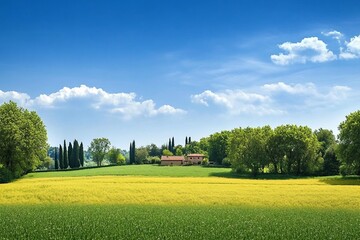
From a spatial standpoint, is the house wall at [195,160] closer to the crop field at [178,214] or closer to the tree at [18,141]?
the tree at [18,141]

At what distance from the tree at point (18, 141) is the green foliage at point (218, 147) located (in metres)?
101

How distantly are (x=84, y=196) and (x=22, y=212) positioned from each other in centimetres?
1217

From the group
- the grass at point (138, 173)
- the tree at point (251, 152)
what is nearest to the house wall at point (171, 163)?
the grass at point (138, 173)

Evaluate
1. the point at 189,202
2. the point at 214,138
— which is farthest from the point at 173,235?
the point at 214,138

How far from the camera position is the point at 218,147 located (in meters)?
171

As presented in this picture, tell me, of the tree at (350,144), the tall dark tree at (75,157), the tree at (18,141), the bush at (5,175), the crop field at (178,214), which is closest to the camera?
the crop field at (178,214)

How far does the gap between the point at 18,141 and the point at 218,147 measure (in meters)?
111

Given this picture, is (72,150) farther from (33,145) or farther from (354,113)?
(354,113)

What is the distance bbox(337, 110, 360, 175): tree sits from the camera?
74.4 metres

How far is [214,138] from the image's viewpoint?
174 m

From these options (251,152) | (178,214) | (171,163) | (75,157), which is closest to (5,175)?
(178,214)

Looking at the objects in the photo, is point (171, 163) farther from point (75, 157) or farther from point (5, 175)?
point (5, 175)

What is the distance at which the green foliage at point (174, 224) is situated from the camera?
75.5 feet

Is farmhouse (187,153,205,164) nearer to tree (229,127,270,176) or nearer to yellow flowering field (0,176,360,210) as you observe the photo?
tree (229,127,270,176)
